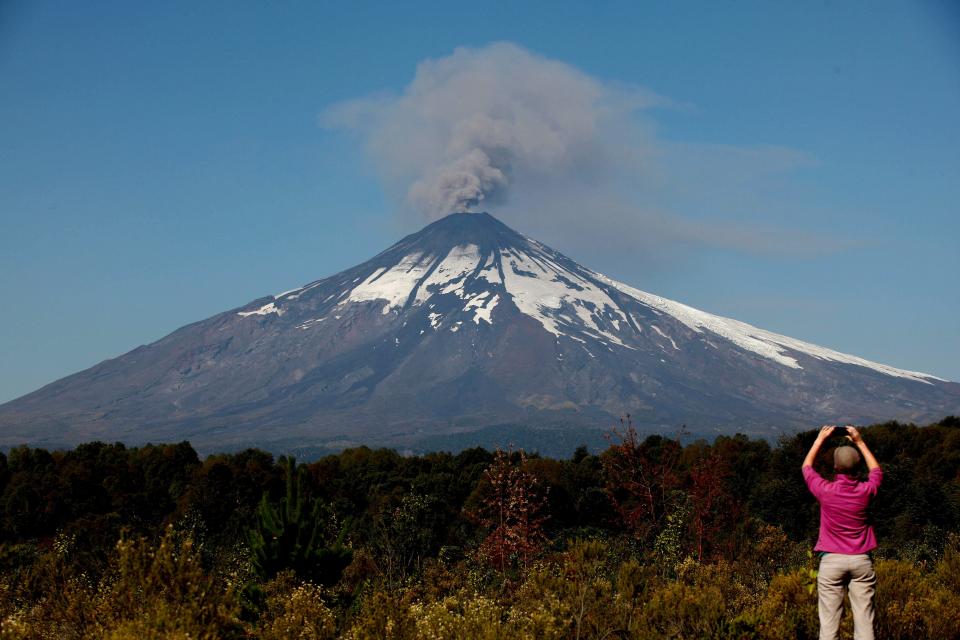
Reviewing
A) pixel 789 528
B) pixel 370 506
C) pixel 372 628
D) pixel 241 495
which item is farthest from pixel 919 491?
pixel 372 628

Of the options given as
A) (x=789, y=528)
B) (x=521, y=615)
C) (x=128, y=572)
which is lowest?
(x=789, y=528)

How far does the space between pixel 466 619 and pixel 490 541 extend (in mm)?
17039

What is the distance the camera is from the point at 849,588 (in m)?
11.6

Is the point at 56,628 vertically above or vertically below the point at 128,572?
below

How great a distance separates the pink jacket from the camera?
37.1ft

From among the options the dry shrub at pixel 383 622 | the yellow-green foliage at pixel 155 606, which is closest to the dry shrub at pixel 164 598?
the yellow-green foliage at pixel 155 606

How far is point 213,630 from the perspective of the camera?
47.8ft

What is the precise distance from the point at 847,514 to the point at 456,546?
38.7 metres

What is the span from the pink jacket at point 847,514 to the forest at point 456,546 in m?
1.07

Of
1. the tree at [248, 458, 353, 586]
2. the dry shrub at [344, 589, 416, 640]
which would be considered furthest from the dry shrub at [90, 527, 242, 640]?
the tree at [248, 458, 353, 586]

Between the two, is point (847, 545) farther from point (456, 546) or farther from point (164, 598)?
point (456, 546)

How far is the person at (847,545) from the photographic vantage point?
11.3m

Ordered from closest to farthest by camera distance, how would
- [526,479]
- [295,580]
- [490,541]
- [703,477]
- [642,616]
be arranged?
[642,616] < [295,580] < [703,477] < [490,541] < [526,479]

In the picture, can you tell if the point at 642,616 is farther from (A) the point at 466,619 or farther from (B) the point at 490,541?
(B) the point at 490,541
